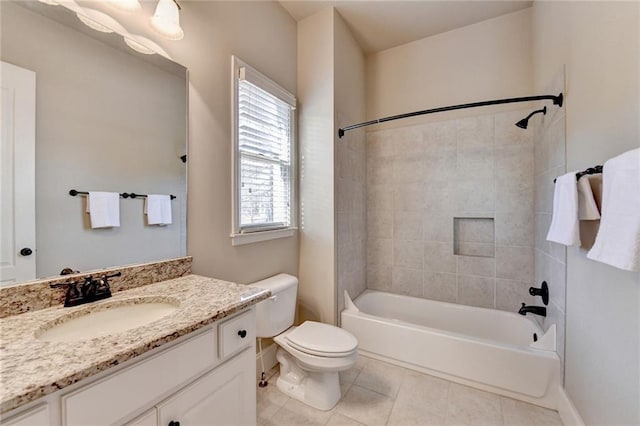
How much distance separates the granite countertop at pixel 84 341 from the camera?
54cm

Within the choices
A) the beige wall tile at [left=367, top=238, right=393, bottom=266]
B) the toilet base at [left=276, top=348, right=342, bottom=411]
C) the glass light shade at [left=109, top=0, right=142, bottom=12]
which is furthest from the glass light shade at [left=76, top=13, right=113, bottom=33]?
the beige wall tile at [left=367, top=238, right=393, bottom=266]

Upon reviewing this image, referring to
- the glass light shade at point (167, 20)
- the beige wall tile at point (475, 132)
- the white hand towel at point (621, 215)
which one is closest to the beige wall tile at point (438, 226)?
the beige wall tile at point (475, 132)

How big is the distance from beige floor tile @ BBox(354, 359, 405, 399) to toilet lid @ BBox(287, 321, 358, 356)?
455mm

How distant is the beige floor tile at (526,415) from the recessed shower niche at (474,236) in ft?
3.64

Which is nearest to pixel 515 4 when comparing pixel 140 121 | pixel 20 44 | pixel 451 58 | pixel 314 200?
pixel 451 58

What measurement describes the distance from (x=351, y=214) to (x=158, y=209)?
62.1 inches

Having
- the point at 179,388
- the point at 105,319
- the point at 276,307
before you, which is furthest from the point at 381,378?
the point at 105,319

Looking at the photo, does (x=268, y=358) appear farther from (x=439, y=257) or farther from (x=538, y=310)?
(x=538, y=310)

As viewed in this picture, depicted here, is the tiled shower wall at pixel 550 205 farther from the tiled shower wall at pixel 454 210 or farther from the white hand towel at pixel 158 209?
the white hand towel at pixel 158 209

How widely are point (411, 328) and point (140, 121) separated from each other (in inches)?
84.3

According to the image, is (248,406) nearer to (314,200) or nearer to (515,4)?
(314,200)

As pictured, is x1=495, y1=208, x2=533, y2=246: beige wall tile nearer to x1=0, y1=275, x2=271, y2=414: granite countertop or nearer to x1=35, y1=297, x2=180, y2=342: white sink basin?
x1=0, y1=275, x2=271, y2=414: granite countertop

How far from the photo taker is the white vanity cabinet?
599 mm

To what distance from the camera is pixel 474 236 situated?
237 cm
